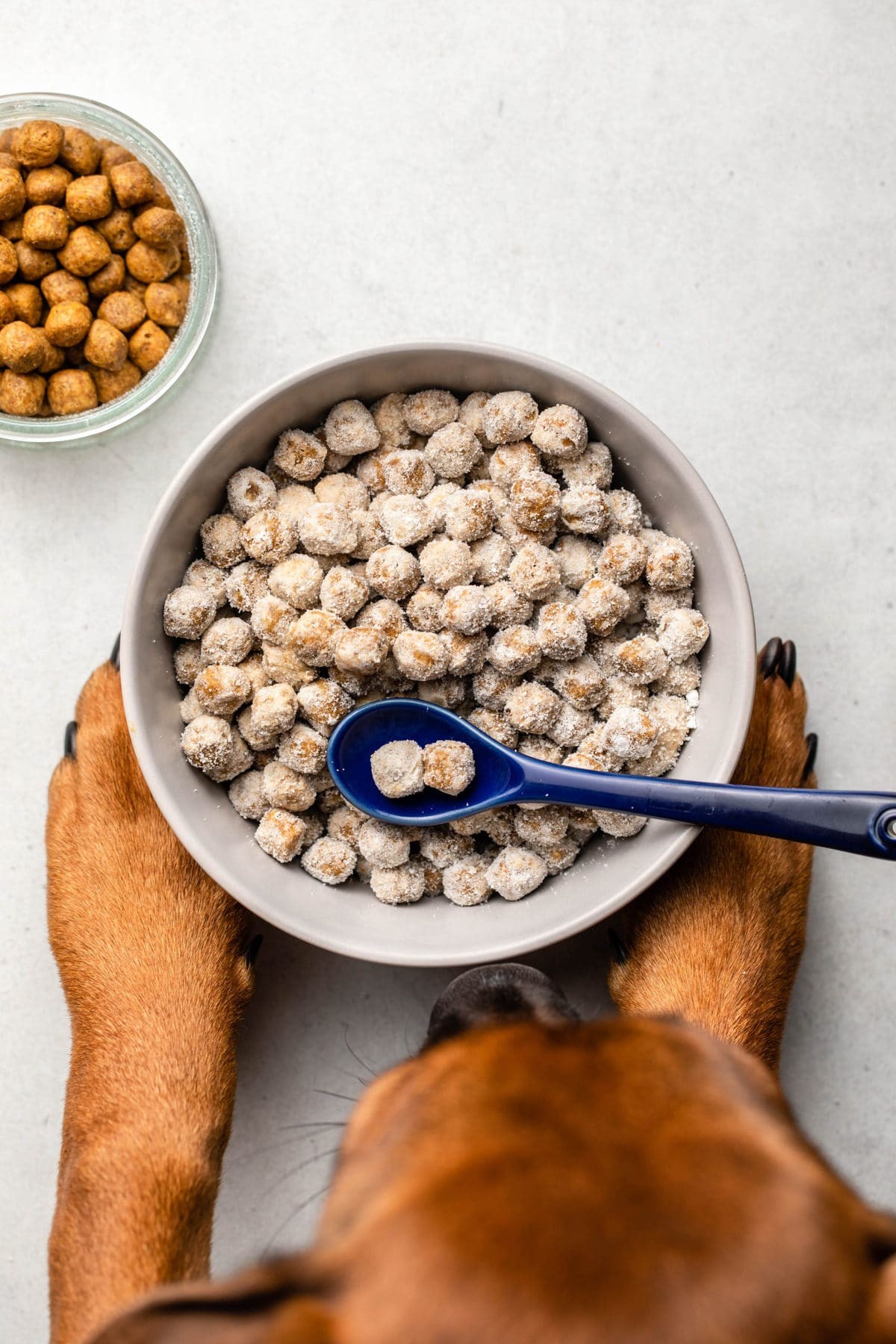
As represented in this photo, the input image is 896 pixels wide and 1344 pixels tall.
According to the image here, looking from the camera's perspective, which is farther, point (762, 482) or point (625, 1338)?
point (762, 482)

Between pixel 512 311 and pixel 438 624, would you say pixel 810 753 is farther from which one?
pixel 512 311

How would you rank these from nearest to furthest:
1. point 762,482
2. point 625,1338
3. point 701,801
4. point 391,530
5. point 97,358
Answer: point 625,1338 < point 701,801 < point 391,530 < point 97,358 < point 762,482

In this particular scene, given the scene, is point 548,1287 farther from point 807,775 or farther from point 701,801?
point 807,775

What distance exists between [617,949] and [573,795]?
286 mm

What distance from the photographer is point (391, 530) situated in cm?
103

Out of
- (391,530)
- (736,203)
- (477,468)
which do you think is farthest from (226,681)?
(736,203)

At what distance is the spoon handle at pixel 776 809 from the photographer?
3.03 ft

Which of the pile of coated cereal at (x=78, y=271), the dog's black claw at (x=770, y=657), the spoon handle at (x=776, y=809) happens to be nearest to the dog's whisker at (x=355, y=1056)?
the spoon handle at (x=776, y=809)

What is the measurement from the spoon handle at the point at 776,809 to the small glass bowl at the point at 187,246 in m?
0.61

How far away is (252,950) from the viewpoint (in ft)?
3.83

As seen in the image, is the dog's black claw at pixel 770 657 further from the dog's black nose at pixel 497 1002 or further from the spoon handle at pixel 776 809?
the dog's black nose at pixel 497 1002

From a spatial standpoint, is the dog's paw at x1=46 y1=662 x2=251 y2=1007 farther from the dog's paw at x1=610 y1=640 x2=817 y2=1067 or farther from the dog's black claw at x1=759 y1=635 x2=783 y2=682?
the dog's black claw at x1=759 y1=635 x2=783 y2=682

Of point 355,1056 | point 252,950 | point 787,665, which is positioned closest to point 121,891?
point 252,950

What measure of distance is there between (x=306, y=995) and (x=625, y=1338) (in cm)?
72
